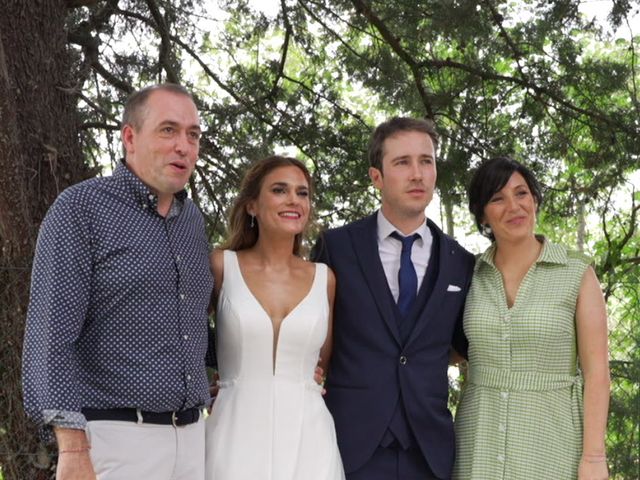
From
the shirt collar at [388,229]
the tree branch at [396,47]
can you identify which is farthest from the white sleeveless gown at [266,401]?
the tree branch at [396,47]

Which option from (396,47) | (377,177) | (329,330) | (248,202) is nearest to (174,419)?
(329,330)

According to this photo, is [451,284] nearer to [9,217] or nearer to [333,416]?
Answer: [333,416]

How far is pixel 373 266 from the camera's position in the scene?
3.96 metres

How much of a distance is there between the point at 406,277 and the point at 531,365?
0.58 meters

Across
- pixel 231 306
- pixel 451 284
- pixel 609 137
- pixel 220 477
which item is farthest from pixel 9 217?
pixel 609 137

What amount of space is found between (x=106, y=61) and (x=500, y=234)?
131 inches

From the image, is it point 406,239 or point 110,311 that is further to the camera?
point 406,239

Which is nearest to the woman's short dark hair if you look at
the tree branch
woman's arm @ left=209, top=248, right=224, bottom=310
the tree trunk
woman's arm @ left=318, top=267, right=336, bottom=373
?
woman's arm @ left=318, top=267, right=336, bottom=373

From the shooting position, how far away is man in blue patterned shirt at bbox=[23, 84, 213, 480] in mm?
2975

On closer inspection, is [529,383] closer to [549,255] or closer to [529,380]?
[529,380]

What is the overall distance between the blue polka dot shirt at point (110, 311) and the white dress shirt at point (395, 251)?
93 centimetres

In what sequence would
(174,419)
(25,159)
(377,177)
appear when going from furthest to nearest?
(25,159)
(377,177)
(174,419)

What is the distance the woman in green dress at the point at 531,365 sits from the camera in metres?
3.69

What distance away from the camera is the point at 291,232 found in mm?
3896
